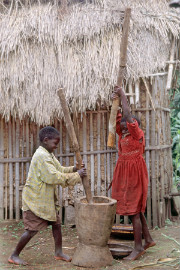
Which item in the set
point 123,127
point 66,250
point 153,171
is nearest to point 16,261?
point 66,250

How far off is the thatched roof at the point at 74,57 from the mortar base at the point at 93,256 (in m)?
2.22

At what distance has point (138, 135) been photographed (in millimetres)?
3959

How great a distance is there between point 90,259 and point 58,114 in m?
2.30

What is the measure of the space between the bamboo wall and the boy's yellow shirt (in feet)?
5.82

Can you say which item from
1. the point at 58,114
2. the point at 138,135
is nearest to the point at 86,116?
the point at 58,114

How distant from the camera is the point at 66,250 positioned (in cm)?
440

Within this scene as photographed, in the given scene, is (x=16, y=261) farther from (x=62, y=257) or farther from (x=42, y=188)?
(x=42, y=188)

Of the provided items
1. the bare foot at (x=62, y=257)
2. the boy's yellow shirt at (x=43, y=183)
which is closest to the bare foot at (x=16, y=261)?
the bare foot at (x=62, y=257)

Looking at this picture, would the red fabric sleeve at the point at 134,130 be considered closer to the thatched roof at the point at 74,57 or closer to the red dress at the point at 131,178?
the red dress at the point at 131,178

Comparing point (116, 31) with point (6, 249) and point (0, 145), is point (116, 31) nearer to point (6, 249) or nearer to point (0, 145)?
point (0, 145)

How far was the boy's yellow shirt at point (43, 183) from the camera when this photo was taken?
11.9 ft

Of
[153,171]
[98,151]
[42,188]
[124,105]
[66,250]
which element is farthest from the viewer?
[98,151]

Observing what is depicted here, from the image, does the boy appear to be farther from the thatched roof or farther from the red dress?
the thatched roof

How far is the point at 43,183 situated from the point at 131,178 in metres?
1.03
